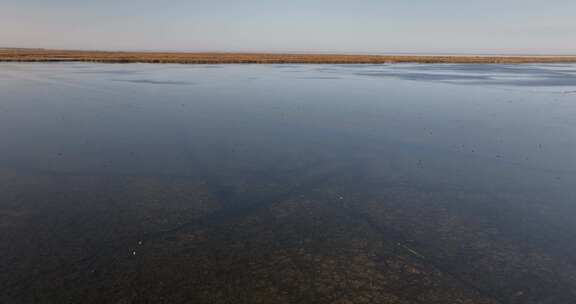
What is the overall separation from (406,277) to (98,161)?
867cm

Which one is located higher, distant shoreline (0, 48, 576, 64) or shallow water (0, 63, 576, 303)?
shallow water (0, 63, 576, 303)

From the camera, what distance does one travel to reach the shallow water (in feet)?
17.9

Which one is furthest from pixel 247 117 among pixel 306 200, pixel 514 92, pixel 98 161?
pixel 514 92

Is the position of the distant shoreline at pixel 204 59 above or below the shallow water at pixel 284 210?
below

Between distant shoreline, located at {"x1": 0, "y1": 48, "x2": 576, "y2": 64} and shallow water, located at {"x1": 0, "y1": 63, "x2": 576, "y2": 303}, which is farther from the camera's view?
distant shoreline, located at {"x1": 0, "y1": 48, "x2": 576, "y2": 64}

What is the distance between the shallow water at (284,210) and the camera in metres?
5.46

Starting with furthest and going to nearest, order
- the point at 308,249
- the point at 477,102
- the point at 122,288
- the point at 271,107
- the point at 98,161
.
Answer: the point at 477,102 < the point at 271,107 < the point at 98,161 < the point at 308,249 < the point at 122,288

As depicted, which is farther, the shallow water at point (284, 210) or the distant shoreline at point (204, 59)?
the distant shoreline at point (204, 59)

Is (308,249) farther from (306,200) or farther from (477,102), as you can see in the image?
(477,102)

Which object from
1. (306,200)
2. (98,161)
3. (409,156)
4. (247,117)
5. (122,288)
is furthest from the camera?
(247,117)

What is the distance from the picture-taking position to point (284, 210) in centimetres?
790

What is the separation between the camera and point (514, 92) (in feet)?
95.7

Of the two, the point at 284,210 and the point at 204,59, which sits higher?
the point at 284,210

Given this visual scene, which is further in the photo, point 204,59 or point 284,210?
point 204,59
